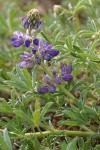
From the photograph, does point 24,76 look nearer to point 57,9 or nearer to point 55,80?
point 55,80

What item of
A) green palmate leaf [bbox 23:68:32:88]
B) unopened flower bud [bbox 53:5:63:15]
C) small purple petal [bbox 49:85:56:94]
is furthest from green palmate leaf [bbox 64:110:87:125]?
unopened flower bud [bbox 53:5:63:15]

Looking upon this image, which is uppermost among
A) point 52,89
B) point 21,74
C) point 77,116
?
point 21,74

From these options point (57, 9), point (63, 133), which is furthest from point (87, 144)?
point (57, 9)

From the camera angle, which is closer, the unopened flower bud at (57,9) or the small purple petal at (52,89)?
the small purple petal at (52,89)

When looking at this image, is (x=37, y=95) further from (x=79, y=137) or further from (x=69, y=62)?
(x=69, y=62)

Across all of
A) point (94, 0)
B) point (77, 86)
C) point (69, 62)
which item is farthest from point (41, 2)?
point (77, 86)

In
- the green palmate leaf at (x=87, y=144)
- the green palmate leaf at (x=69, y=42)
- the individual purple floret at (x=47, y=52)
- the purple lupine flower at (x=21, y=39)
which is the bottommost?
the green palmate leaf at (x=87, y=144)

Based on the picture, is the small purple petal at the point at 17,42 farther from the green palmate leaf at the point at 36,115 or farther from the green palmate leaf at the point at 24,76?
the green palmate leaf at the point at 36,115


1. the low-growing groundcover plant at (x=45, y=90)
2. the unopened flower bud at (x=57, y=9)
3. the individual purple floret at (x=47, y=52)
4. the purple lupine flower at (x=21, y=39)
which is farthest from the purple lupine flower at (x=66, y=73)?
the unopened flower bud at (x=57, y=9)
